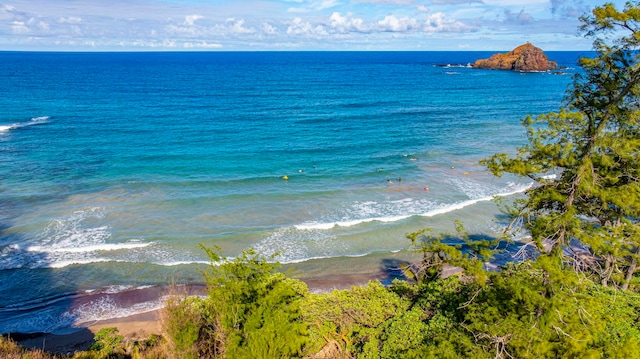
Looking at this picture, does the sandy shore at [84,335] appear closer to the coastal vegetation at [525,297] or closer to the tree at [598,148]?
the coastal vegetation at [525,297]

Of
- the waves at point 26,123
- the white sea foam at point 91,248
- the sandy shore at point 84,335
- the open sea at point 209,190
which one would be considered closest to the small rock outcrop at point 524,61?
the open sea at point 209,190

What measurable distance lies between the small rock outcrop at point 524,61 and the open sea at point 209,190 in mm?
70369

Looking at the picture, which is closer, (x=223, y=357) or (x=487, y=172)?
(x=223, y=357)

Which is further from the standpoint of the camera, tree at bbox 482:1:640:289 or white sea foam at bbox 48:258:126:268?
white sea foam at bbox 48:258:126:268

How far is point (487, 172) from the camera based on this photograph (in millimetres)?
38719

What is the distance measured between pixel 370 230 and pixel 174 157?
72.6 feet

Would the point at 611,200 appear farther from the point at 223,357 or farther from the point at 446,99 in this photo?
the point at 446,99

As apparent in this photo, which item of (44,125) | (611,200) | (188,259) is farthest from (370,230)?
(44,125)

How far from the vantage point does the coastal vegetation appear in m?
10.2

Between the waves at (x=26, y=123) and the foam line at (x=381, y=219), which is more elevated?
the waves at (x=26, y=123)

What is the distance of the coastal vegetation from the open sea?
7377mm

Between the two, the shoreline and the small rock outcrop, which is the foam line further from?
the small rock outcrop

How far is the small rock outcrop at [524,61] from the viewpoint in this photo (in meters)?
128

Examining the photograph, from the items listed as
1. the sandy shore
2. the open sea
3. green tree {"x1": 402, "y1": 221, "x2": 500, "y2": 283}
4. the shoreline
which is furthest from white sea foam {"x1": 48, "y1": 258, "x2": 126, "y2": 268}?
green tree {"x1": 402, "y1": 221, "x2": 500, "y2": 283}
